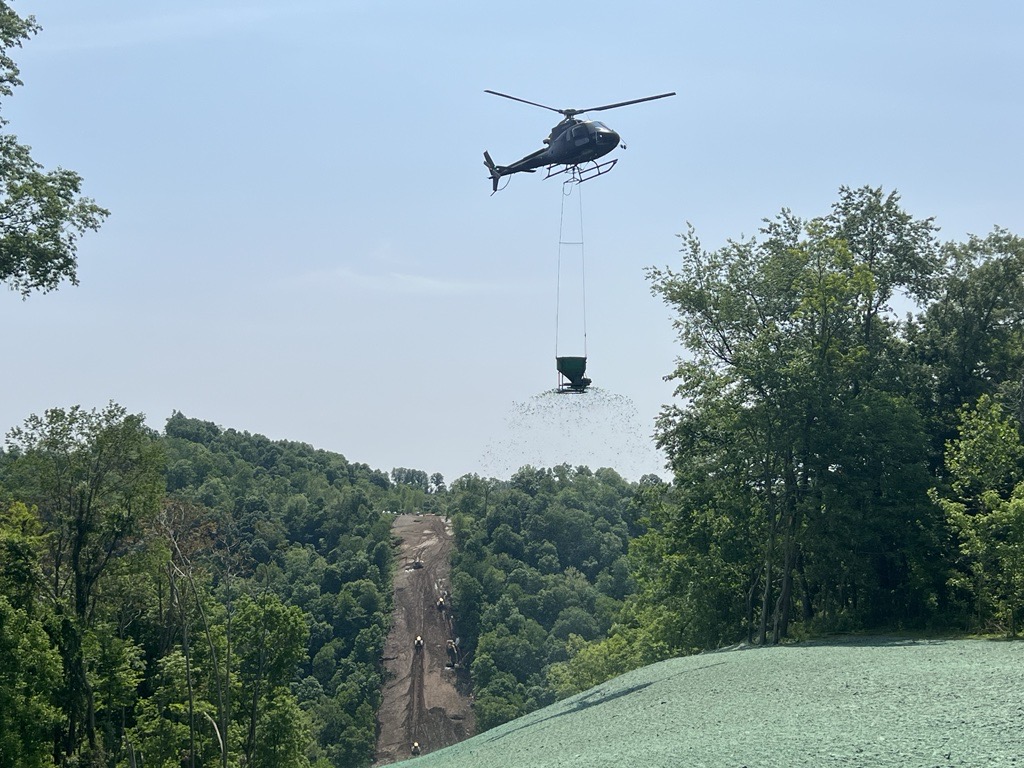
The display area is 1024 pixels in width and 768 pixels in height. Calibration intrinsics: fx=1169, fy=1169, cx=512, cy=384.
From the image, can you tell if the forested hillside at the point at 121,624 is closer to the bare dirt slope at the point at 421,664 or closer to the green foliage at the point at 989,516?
the green foliage at the point at 989,516

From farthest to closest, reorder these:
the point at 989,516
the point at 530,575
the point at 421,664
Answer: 1. the point at 530,575
2. the point at 421,664
3. the point at 989,516

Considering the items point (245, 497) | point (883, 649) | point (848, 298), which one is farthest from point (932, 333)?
point (245, 497)

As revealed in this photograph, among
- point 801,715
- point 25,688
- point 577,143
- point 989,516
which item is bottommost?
point 25,688

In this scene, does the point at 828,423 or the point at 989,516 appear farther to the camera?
the point at 828,423

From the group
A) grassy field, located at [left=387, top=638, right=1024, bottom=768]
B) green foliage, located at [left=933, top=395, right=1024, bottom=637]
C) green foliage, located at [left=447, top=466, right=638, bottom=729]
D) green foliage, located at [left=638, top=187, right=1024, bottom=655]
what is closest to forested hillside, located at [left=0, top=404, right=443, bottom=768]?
grassy field, located at [left=387, top=638, right=1024, bottom=768]

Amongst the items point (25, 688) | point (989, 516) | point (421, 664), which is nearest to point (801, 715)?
point (989, 516)

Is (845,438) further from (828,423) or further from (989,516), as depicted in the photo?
(989,516)
